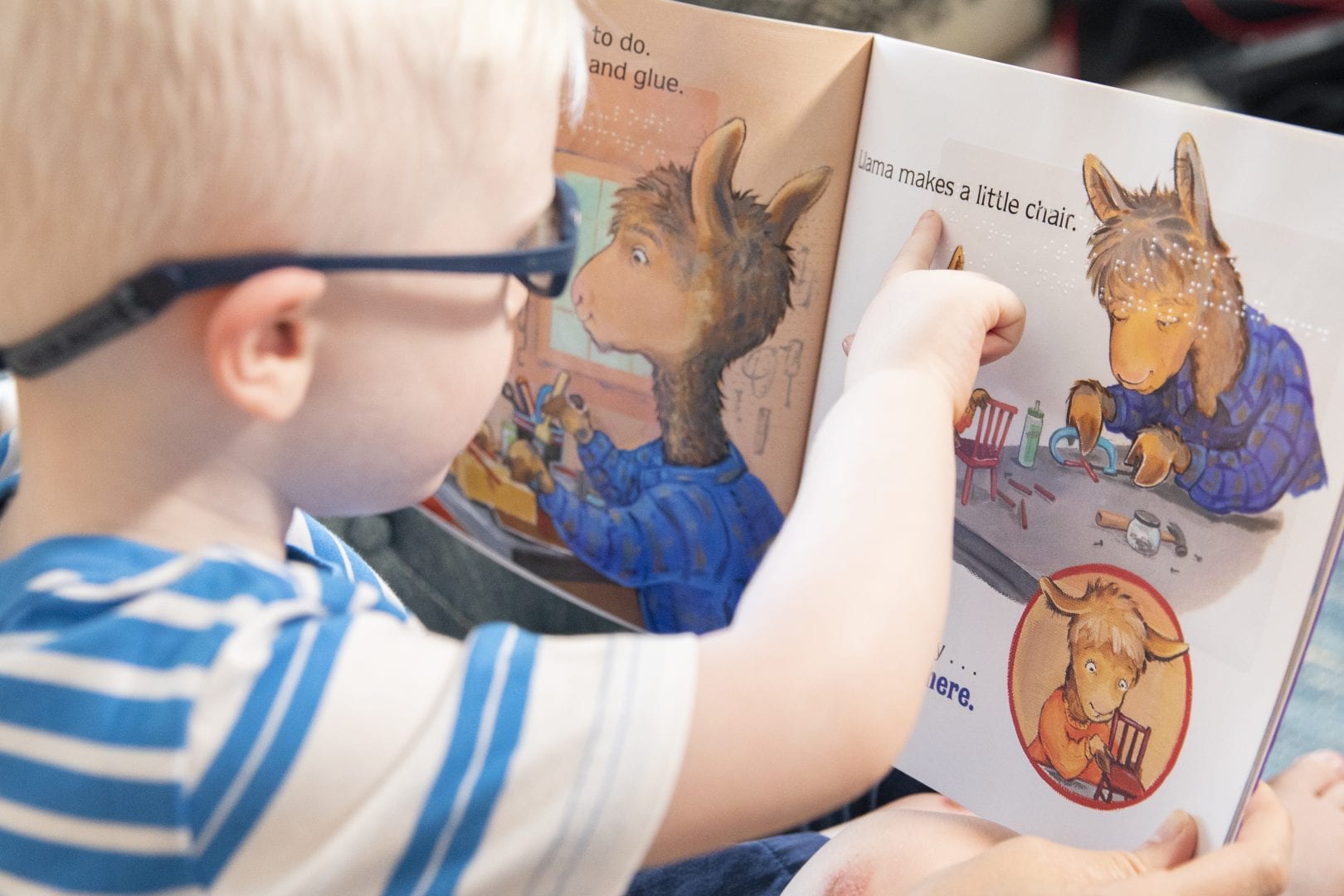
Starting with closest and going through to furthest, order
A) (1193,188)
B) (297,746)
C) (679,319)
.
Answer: (297,746) → (1193,188) → (679,319)

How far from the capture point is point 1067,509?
25.2 inches

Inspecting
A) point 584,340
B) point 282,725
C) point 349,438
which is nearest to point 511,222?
point 349,438

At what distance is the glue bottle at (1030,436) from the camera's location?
643 millimetres

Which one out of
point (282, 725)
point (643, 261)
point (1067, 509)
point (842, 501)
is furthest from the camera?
point (643, 261)

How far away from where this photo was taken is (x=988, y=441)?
2.18ft

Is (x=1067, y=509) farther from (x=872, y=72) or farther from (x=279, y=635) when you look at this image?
(x=279, y=635)

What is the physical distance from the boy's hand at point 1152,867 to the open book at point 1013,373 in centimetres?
2

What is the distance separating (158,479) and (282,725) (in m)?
0.13

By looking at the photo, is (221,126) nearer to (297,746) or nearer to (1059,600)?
(297,746)

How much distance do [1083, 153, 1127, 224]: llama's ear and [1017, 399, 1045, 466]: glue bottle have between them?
0.11m

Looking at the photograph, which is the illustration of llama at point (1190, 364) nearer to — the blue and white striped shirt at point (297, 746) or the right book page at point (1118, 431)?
the right book page at point (1118, 431)

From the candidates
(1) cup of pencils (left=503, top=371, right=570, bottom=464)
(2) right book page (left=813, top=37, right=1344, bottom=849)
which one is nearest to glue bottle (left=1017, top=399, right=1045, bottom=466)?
(2) right book page (left=813, top=37, right=1344, bottom=849)

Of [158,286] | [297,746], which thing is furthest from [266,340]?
[297,746]

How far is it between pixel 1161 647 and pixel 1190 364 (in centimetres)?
15
